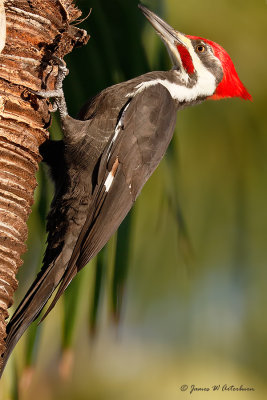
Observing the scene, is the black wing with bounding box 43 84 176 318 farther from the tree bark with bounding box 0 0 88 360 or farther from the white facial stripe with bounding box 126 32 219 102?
the tree bark with bounding box 0 0 88 360

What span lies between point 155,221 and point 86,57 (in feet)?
3.71

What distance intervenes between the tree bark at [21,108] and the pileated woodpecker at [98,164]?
129 millimetres

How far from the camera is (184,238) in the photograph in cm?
403

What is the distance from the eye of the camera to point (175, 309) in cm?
585

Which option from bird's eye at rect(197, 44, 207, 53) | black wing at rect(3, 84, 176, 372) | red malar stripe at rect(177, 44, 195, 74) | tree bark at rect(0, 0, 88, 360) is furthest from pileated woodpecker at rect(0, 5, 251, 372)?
bird's eye at rect(197, 44, 207, 53)

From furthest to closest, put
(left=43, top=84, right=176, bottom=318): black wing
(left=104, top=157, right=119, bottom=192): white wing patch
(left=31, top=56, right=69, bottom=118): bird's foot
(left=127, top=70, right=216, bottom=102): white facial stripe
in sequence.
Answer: (left=127, top=70, right=216, bottom=102): white facial stripe < (left=104, top=157, right=119, bottom=192): white wing patch < (left=43, top=84, right=176, bottom=318): black wing < (left=31, top=56, right=69, bottom=118): bird's foot

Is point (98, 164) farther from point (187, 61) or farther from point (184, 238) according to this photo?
point (187, 61)

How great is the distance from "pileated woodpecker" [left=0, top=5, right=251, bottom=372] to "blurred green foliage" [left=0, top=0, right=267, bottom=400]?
0.72ft

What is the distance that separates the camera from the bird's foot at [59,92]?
321 centimetres

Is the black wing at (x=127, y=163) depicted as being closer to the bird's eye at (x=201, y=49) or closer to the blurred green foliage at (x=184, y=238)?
the blurred green foliage at (x=184, y=238)

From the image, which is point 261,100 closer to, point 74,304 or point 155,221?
point 155,221

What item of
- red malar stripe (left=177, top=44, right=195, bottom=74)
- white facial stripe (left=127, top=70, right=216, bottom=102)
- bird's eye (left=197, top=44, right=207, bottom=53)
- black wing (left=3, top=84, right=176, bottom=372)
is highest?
bird's eye (left=197, top=44, right=207, bottom=53)

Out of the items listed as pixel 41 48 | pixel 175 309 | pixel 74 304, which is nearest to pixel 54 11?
pixel 41 48

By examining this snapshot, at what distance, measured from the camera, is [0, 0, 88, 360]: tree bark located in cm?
291
